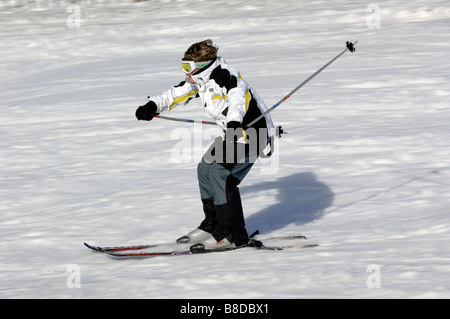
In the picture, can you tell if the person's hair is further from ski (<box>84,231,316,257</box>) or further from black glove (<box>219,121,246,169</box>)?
ski (<box>84,231,316,257</box>)

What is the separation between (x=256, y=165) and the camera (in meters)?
8.27

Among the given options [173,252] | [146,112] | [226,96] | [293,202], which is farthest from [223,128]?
[293,202]

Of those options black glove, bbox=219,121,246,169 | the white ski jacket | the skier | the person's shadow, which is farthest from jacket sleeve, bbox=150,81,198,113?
the person's shadow

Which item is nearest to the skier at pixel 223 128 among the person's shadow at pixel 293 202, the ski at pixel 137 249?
the ski at pixel 137 249

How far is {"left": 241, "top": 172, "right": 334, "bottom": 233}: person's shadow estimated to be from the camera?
6570 millimetres

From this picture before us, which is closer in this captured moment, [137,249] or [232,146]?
[232,146]

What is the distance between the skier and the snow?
10.0 inches

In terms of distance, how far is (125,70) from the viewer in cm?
1344

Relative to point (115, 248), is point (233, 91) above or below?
above

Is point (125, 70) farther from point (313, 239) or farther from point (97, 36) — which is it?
point (313, 239)

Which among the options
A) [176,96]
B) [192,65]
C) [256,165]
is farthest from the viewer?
[256,165]

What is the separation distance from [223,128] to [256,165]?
281 cm

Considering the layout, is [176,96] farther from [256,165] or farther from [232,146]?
[256,165]

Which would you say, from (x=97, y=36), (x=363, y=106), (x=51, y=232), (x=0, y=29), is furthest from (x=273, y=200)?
(x=0, y=29)
